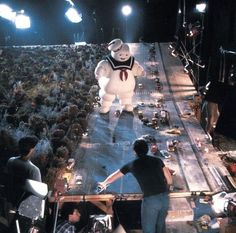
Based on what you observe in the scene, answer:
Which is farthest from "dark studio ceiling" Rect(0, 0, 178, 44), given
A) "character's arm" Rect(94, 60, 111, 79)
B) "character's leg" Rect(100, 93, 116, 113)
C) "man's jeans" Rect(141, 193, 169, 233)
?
"man's jeans" Rect(141, 193, 169, 233)

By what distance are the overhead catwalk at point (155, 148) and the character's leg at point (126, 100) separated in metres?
0.13

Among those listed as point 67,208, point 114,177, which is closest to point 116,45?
point 67,208

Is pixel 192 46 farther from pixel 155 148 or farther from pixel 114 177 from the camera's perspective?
pixel 114 177

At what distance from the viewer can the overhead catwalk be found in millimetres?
6527

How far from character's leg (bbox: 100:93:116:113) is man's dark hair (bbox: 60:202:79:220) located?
3973 mm

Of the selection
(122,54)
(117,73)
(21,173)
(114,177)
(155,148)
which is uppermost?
(122,54)

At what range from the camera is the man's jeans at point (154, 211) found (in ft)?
17.8

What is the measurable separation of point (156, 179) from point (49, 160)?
2.57m

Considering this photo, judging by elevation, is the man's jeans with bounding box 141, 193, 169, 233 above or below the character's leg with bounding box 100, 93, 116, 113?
below

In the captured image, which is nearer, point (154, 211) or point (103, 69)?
point (154, 211)

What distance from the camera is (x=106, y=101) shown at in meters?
10.3

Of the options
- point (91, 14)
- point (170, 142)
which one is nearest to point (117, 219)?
point (170, 142)

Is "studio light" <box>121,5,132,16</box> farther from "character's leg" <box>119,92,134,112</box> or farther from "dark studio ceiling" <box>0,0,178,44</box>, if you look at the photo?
"character's leg" <box>119,92,134,112</box>

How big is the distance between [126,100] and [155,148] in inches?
100
